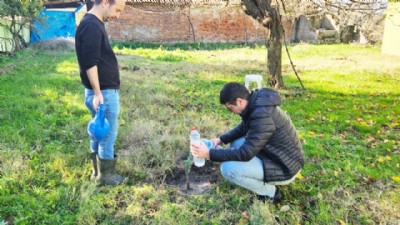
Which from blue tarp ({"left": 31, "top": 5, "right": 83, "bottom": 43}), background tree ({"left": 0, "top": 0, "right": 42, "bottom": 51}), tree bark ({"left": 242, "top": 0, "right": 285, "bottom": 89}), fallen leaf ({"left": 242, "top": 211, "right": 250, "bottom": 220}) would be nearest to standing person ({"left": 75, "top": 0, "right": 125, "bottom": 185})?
fallen leaf ({"left": 242, "top": 211, "right": 250, "bottom": 220})

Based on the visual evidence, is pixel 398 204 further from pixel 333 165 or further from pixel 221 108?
pixel 221 108

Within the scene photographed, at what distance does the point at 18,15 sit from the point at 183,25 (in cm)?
927

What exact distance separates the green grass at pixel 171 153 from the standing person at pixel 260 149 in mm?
211

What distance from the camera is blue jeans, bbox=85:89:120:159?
328 centimetres

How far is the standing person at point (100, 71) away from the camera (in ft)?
9.83

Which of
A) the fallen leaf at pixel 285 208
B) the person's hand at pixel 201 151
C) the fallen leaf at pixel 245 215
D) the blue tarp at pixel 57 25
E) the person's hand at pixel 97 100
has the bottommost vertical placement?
the fallen leaf at pixel 245 215

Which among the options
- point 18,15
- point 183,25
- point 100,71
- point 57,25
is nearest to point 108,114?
point 100,71

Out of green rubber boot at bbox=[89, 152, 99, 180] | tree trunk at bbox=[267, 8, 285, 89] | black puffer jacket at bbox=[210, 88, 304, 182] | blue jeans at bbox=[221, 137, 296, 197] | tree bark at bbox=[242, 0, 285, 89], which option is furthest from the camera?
tree trunk at bbox=[267, 8, 285, 89]

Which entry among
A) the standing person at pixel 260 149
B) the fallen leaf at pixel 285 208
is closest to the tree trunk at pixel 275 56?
the standing person at pixel 260 149

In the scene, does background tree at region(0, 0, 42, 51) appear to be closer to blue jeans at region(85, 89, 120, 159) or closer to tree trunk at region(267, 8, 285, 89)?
tree trunk at region(267, 8, 285, 89)

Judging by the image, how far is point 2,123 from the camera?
5047 millimetres

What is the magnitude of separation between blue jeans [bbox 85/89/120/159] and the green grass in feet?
1.11

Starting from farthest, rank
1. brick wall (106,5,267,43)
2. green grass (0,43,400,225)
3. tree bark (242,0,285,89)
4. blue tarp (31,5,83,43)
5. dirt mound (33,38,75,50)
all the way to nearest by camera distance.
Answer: brick wall (106,5,267,43)
blue tarp (31,5,83,43)
dirt mound (33,38,75,50)
tree bark (242,0,285,89)
green grass (0,43,400,225)

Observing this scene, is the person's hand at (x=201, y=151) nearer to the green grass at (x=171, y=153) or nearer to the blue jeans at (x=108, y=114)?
the green grass at (x=171, y=153)
